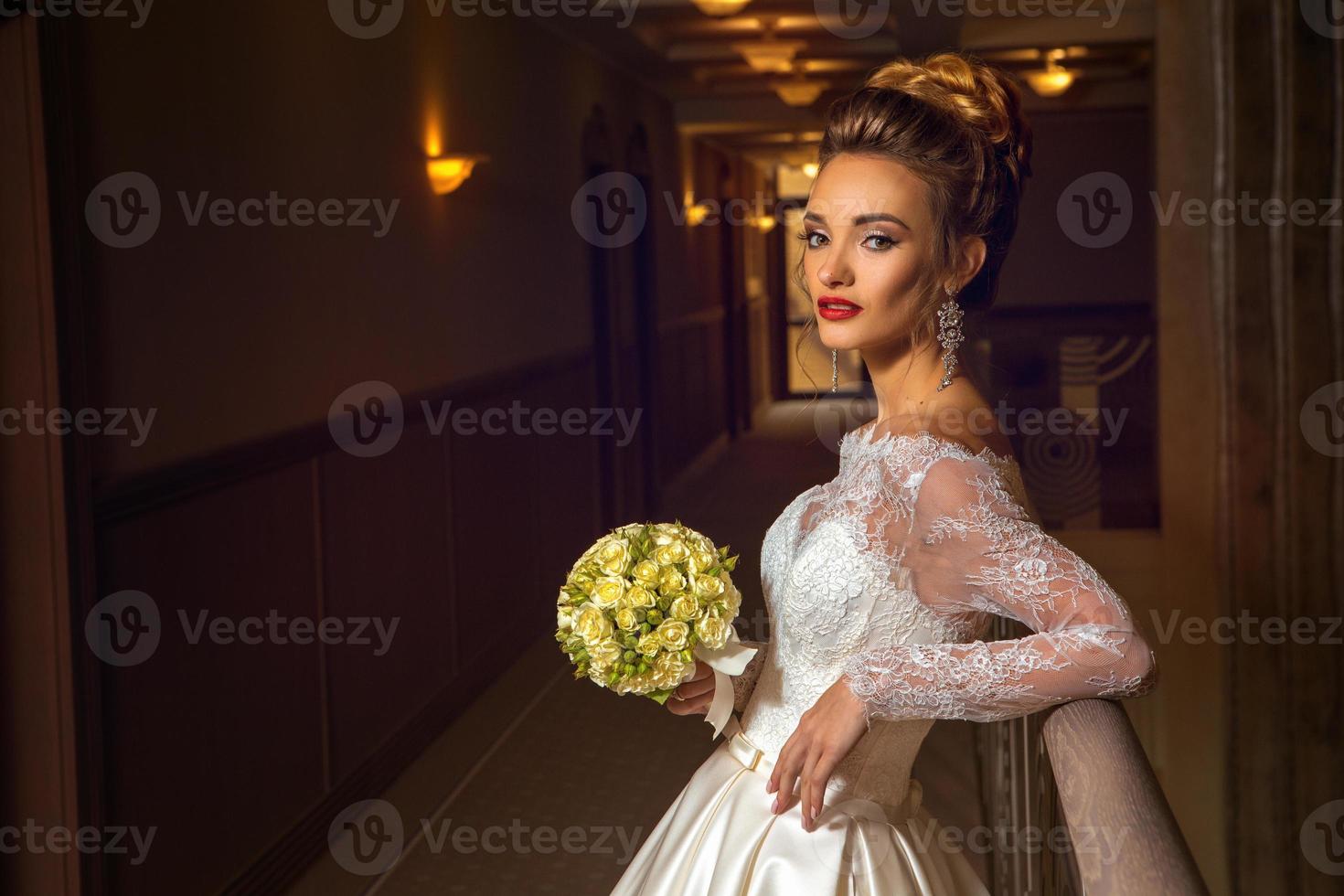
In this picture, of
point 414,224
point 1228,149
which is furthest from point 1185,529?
point 414,224

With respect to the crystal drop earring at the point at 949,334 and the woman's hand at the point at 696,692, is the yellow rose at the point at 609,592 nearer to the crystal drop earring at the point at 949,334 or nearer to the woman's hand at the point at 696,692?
the woman's hand at the point at 696,692

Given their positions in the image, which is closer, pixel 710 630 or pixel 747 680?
pixel 710 630

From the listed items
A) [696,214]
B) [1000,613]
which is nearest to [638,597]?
[1000,613]

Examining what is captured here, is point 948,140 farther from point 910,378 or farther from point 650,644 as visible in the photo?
point 650,644

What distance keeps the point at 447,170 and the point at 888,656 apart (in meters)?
3.92

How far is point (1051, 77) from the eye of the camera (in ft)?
30.4

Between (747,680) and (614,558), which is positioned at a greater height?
(614,558)

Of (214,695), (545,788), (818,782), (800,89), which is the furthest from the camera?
(800,89)

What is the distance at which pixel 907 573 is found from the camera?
1.58m

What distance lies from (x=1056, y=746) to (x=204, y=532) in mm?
2505

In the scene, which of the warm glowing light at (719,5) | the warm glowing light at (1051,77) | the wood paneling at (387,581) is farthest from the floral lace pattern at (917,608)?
the warm glowing light at (1051,77)

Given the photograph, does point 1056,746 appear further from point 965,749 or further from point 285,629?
point 965,749

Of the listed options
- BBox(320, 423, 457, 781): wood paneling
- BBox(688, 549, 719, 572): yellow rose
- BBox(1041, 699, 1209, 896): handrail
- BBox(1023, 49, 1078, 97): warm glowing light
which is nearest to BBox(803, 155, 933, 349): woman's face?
BBox(688, 549, 719, 572): yellow rose

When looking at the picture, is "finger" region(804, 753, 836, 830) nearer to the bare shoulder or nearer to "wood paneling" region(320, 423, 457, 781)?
the bare shoulder
